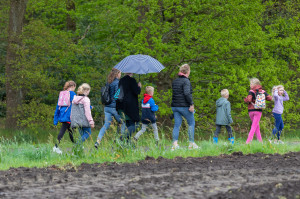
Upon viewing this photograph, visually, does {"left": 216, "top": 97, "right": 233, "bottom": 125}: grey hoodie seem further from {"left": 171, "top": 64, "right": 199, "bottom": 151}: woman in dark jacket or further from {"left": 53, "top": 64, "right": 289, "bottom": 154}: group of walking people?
{"left": 171, "top": 64, "right": 199, "bottom": 151}: woman in dark jacket

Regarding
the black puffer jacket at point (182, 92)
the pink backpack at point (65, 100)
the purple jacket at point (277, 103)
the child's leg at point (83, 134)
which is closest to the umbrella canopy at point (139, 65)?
the black puffer jacket at point (182, 92)

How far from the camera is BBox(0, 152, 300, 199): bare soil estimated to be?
17.5 feet

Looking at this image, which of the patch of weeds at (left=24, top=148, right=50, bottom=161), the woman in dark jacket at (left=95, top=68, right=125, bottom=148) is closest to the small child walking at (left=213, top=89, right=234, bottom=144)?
the woman in dark jacket at (left=95, top=68, right=125, bottom=148)

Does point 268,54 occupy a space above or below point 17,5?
below

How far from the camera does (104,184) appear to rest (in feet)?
19.9

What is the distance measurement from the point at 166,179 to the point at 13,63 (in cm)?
1297

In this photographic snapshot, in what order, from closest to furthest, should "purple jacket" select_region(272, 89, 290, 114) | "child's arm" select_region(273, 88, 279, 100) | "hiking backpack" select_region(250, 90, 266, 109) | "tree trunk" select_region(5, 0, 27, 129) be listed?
"hiking backpack" select_region(250, 90, 266, 109) → "purple jacket" select_region(272, 89, 290, 114) → "child's arm" select_region(273, 88, 279, 100) → "tree trunk" select_region(5, 0, 27, 129)

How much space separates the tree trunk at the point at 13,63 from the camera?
17844 millimetres

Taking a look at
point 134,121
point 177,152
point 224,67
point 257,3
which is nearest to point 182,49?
point 224,67

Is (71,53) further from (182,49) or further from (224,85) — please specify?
(224,85)

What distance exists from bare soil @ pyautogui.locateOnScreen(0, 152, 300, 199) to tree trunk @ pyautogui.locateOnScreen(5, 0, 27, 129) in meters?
10.9

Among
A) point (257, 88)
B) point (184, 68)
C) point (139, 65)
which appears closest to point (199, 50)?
point (257, 88)

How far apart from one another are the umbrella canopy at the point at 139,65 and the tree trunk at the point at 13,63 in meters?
7.47

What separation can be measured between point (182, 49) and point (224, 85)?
1.82 meters
